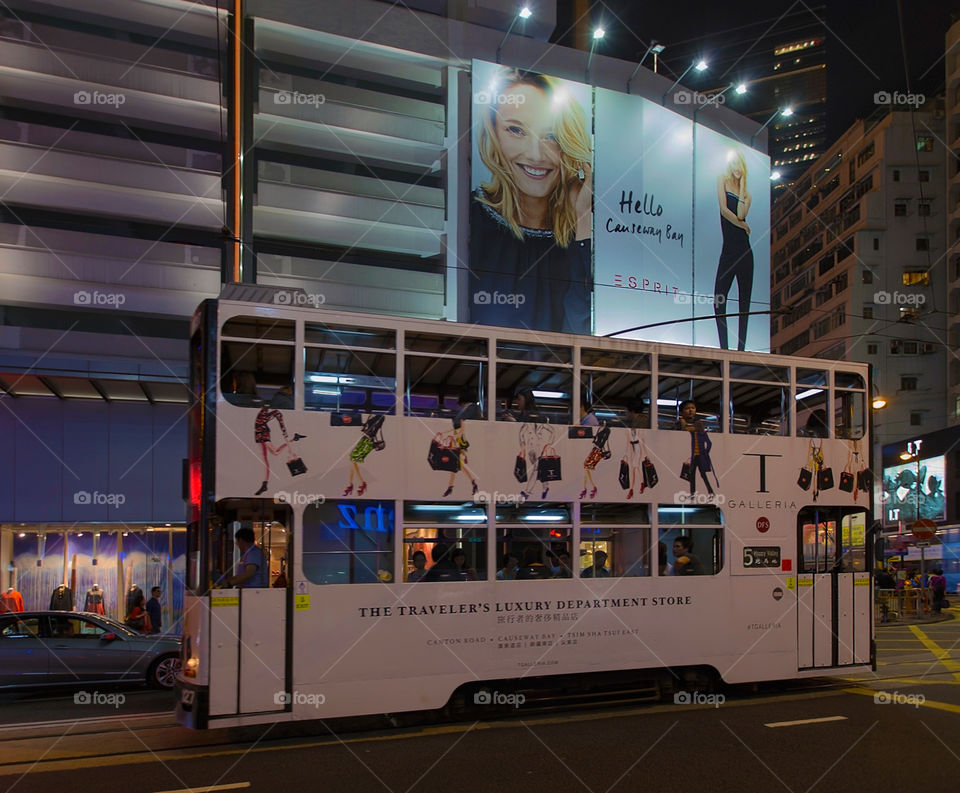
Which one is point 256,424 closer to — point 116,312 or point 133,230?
point 116,312

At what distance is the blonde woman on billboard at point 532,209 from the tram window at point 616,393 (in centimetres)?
1649

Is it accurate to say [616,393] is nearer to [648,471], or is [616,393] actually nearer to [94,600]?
[648,471]

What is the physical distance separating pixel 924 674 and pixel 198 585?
9.81m

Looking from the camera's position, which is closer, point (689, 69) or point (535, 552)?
point (535, 552)

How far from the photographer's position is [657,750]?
7.91 m

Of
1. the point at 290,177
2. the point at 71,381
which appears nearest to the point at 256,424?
the point at 71,381

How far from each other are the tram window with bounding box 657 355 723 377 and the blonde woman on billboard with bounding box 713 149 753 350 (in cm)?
2202

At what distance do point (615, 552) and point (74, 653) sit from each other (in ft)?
26.5

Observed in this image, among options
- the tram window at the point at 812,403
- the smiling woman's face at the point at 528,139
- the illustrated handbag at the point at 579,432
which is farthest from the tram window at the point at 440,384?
the smiling woman's face at the point at 528,139

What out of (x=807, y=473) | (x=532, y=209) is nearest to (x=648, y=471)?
(x=807, y=473)

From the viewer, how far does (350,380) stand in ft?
30.7

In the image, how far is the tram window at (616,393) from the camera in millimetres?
10203

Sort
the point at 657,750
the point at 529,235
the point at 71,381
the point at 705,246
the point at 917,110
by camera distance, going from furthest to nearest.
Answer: the point at 917,110
the point at 705,246
the point at 529,235
the point at 71,381
the point at 657,750

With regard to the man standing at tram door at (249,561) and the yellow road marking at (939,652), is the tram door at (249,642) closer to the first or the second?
the man standing at tram door at (249,561)
